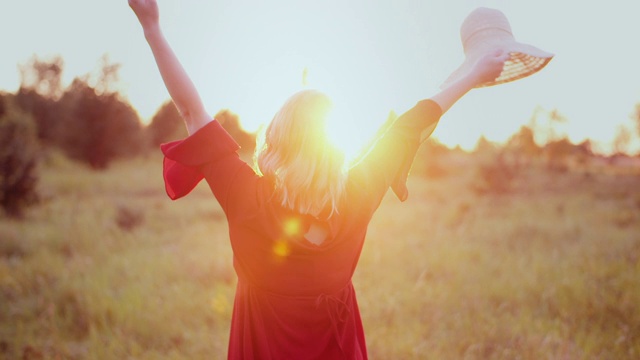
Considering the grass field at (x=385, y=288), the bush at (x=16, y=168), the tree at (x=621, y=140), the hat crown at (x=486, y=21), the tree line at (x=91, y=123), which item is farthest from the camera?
the tree at (x=621, y=140)

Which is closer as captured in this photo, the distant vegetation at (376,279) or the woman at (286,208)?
the woman at (286,208)

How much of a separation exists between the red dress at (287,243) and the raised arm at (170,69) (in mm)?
64

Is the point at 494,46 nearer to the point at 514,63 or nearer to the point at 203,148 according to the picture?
the point at 514,63

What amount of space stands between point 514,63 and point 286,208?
3.45 ft

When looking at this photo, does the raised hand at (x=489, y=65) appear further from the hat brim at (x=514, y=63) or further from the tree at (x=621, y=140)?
the tree at (x=621, y=140)

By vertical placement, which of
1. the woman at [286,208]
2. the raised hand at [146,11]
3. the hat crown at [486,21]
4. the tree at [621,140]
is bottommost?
the tree at [621,140]

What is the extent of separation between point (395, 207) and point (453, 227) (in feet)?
12.4

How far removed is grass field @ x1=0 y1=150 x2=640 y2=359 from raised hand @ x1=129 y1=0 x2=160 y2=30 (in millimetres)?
3134

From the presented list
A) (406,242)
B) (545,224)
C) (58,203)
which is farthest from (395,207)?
(58,203)

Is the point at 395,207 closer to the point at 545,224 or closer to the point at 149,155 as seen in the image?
the point at 545,224

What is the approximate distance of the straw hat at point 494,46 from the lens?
1.88 meters

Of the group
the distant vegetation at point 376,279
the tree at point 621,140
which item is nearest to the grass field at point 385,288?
the distant vegetation at point 376,279

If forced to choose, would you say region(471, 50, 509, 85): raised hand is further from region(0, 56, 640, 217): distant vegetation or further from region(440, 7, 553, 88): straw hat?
region(0, 56, 640, 217): distant vegetation

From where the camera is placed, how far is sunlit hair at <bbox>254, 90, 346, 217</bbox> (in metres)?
1.58
